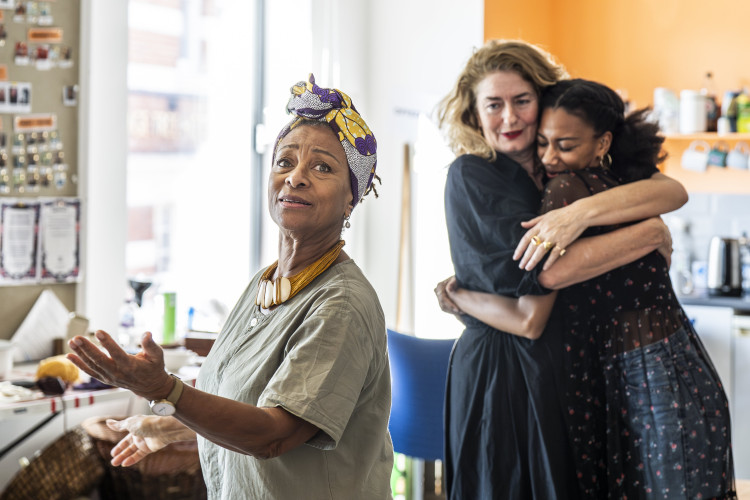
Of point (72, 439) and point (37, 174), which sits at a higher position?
point (37, 174)

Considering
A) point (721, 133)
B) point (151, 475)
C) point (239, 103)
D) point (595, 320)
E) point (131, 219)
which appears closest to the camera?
point (595, 320)

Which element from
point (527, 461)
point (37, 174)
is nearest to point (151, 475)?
point (37, 174)

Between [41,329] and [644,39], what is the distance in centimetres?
380

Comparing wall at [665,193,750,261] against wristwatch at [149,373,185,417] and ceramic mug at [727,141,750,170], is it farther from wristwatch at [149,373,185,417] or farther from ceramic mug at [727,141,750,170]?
wristwatch at [149,373,185,417]

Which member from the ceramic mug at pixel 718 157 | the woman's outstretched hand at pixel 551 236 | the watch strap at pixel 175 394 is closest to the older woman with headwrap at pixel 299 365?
the watch strap at pixel 175 394

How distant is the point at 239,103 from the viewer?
13.3 feet

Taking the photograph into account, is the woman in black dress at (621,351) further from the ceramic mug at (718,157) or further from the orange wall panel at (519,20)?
the ceramic mug at (718,157)

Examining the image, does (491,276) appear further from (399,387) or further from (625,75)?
(625,75)

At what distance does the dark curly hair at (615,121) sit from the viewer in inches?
78.1

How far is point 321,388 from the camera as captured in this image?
1.18m

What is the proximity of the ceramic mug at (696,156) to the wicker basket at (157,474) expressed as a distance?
327 centimetres

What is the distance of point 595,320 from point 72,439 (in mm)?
1873

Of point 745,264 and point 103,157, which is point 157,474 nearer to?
point 103,157

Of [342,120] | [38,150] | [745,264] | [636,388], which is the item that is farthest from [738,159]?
[342,120]
